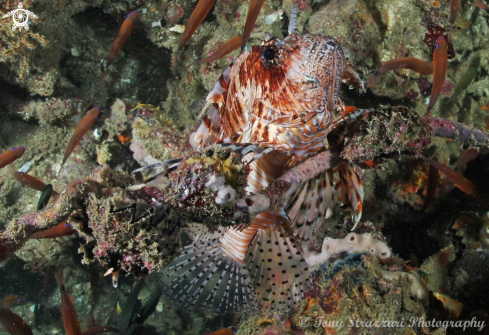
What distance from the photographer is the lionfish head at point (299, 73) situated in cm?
203

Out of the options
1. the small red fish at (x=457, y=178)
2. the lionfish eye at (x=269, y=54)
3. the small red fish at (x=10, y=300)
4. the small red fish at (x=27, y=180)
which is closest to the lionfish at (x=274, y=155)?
the lionfish eye at (x=269, y=54)

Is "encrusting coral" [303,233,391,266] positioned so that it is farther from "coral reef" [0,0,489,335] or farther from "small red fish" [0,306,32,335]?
"small red fish" [0,306,32,335]

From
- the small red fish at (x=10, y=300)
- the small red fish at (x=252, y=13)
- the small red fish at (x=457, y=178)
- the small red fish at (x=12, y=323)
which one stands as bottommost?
the small red fish at (x=12, y=323)

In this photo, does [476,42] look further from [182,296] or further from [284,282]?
[182,296]

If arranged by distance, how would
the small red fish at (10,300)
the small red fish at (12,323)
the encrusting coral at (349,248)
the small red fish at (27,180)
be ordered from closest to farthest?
the encrusting coral at (349,248), the small red fish at (27,180), the small red fish at (12,323), the small red fish at (10,300)

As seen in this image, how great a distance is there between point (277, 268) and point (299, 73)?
2.00 metres

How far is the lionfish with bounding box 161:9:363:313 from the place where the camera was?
2.08m

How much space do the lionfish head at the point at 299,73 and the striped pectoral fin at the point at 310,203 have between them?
0.67m

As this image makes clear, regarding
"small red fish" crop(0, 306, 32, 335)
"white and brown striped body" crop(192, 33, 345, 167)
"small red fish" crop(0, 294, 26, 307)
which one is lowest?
"small red fish" crop(0, 306, 32, 335)

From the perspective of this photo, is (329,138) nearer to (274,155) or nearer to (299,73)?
(274,155)

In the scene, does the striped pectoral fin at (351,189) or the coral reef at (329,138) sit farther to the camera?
the coral reef at (329,138)

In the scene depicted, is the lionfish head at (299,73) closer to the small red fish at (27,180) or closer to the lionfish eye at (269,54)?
the lionfish eye at (269,54)

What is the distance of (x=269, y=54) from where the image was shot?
2090 millimetres

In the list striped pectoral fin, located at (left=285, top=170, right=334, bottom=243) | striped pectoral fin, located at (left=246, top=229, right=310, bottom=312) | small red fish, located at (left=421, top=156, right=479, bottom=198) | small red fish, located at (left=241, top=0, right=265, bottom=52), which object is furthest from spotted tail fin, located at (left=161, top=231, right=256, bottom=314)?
small red fish, located at (left=421, top=156, right=479, bottom=198)
